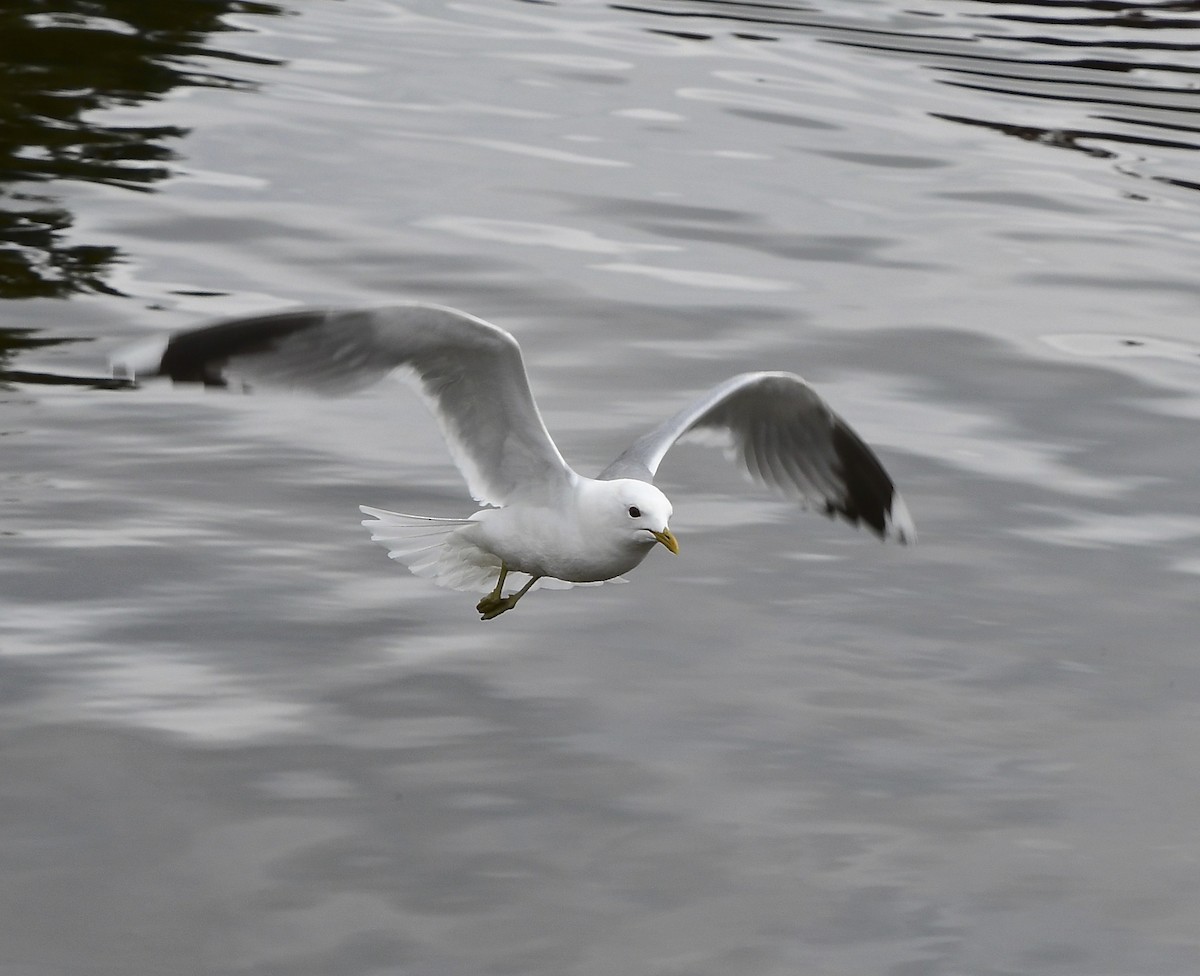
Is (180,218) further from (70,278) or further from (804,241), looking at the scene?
(804,241)

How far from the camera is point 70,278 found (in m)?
14.1

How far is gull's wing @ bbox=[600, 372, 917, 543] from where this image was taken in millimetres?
9250

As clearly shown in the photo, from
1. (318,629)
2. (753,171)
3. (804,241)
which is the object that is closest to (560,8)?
(753,171)

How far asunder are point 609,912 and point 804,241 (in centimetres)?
941

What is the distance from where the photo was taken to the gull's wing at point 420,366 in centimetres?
767

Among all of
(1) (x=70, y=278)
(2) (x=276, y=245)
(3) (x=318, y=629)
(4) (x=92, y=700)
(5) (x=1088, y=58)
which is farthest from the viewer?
(5) (x=1088, y=58)

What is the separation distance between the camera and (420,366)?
26.6 ft

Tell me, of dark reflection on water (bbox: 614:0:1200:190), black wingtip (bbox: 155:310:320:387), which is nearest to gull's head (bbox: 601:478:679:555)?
black wingtip (bbox: 155:310:320:387)

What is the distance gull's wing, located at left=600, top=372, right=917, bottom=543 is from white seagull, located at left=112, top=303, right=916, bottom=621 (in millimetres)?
501

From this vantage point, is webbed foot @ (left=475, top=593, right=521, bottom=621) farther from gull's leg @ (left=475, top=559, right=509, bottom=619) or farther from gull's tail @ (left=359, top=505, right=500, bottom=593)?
gull's tail @ (left=359, top=505, right=500, bottom=593)

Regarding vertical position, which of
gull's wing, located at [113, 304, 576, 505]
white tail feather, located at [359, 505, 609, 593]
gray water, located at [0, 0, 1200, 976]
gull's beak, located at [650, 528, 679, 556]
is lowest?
gray water, located at [0, 0, 1200, 976]

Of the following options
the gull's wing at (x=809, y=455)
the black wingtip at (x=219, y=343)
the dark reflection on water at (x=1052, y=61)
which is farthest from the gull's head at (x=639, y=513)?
the dark reflection on water at (x=1052, y=61)

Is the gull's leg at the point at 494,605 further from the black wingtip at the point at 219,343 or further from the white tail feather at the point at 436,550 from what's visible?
the black wingtip at the point at 219,343

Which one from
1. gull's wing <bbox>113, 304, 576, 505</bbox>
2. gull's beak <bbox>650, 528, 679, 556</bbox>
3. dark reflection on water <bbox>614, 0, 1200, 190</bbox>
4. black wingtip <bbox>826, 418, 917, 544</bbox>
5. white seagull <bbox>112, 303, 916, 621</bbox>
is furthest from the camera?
dark reflection on water <bbox>614, 0, 1200, 190</bbox>
